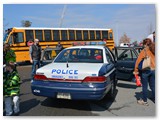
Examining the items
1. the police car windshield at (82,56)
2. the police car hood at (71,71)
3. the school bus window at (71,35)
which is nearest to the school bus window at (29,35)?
the school bus window at (71,35)

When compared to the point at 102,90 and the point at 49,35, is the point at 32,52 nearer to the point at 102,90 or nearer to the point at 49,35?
the point at 102,90

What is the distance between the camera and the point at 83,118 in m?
5.07

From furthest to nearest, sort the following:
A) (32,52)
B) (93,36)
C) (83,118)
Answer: (93,36) → (32,52) → (83,118)

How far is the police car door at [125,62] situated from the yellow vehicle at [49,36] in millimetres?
11137

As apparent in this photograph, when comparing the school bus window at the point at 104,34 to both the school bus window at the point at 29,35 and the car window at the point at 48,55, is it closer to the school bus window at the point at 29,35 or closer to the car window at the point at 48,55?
the school bus window at the point at 29,35

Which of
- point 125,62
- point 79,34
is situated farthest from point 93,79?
point 79,34

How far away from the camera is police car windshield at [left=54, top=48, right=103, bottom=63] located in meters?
6.39

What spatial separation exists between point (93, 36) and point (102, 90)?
17052 millimetres

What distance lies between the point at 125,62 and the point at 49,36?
1238cm

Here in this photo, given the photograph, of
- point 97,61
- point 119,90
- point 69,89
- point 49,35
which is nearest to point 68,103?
point 69,89

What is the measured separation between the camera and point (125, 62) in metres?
8.26

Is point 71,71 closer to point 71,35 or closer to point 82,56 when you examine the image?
point 82,56

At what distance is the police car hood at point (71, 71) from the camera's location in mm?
5348

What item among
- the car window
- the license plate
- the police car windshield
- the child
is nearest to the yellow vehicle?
the car window
